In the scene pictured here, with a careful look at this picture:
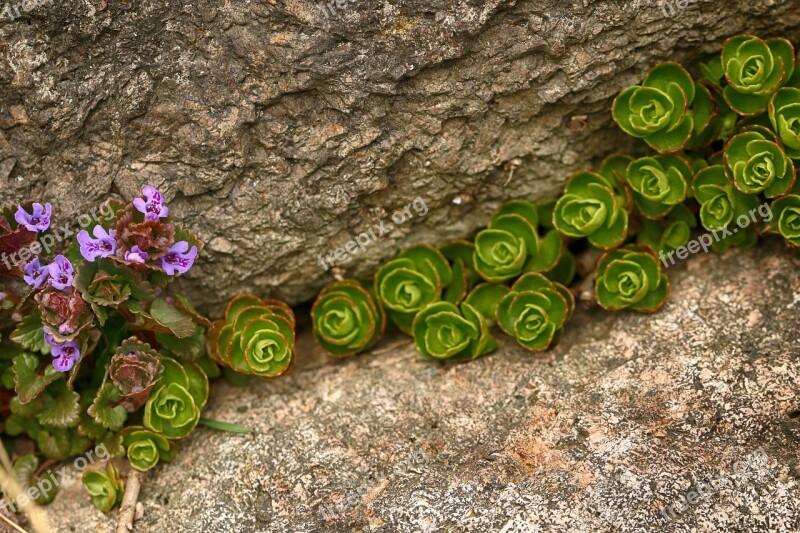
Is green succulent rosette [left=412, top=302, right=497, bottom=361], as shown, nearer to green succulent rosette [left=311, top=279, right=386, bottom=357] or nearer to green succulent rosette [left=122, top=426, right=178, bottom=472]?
green succulent rosette [left=311, top=279, right=386, bottom=357]

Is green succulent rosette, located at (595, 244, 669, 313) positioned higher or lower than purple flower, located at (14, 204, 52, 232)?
lower

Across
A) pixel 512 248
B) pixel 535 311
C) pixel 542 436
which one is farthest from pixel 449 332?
pixel 542 436

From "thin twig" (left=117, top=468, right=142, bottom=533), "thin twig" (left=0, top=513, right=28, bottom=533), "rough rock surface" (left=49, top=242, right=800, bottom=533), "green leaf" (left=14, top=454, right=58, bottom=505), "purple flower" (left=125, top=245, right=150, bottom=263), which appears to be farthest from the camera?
"green leaf" (left=14, top=454, right=58, bottom=505)

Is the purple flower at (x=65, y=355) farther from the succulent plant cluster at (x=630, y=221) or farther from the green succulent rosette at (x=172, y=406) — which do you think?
the succulent plant cluster at (x=630, y=221)

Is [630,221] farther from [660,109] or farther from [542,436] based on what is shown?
[542,436]

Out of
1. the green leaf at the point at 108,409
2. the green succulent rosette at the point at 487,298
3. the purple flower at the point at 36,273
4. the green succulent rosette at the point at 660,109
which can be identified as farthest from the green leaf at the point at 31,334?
the green succulent rosette at the point at 660,109

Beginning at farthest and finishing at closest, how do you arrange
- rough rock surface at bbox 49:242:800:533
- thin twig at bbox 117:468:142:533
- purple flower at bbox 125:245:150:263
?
thin twig at bbox 117:468:142:533, purple flower at bbox 125:245:150:263, rough rock surface at bbox 49:242:800:533

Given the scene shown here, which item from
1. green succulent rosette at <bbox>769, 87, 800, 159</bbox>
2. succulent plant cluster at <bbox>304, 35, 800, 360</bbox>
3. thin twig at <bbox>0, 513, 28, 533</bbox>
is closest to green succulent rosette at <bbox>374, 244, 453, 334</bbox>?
succulent plant cluster at <bbox>304, 35, 800, 360</bbox>
